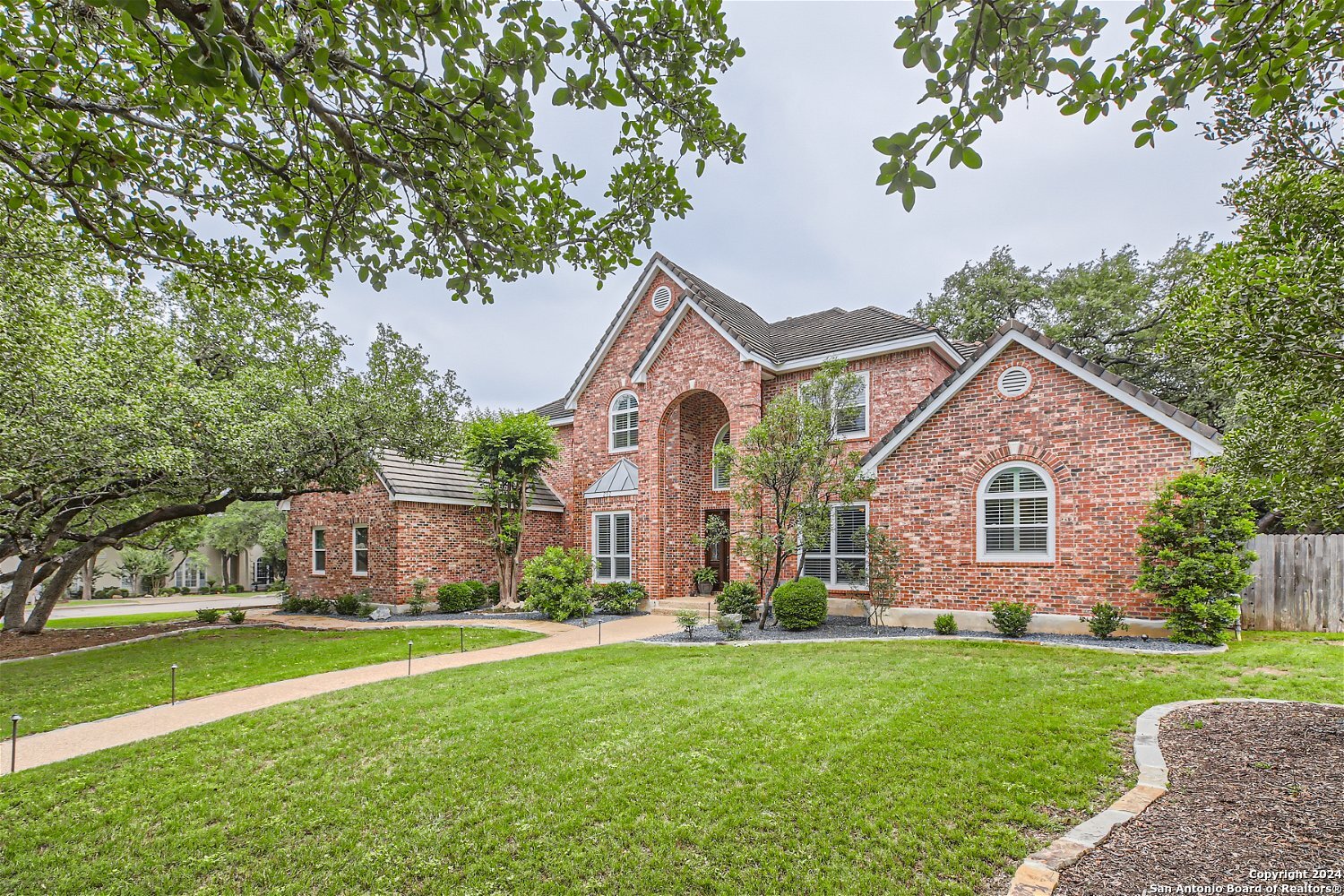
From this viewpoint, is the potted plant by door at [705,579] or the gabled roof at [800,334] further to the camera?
the potted plant by door at [705,579]

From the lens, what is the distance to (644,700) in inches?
275

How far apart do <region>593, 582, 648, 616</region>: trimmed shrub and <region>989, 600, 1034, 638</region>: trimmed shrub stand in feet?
29.0

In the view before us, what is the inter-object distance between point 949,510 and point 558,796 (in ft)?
33.8

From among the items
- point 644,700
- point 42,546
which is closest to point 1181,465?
point 644,700

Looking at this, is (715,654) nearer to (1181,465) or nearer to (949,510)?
(949,510)

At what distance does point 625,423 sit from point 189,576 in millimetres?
33824

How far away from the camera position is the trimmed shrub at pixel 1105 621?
10420 mm

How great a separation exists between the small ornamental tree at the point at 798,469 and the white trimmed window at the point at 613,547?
18.4ft

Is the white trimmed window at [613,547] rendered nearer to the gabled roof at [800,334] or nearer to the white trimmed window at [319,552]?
the gabled roof at [800,334]

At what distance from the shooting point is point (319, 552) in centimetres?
2045

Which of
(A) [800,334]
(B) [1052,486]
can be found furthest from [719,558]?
(B) [1052,486]

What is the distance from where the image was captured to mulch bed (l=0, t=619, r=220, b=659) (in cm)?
1209

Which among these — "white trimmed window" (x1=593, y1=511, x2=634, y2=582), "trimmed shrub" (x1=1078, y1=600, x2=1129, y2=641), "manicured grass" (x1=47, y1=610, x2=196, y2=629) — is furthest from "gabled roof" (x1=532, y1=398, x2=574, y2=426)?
"trimmed shrub" (x1=1078, y1=600, x2=1129, y2=641)

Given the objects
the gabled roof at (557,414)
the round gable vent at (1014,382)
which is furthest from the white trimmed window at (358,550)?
the round gable vent at (1014,382)
